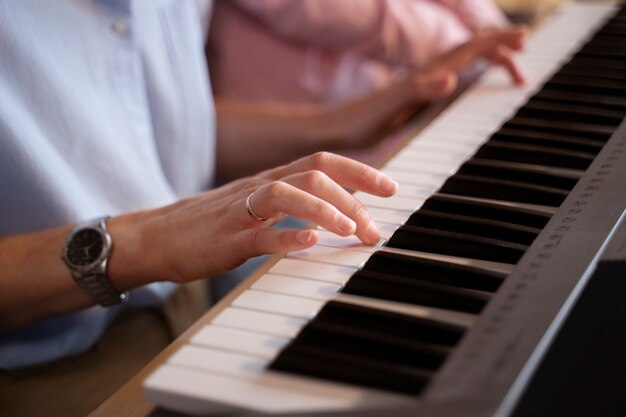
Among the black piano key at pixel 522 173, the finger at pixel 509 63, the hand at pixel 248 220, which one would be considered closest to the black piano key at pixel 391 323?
the hand at pixel 248 220

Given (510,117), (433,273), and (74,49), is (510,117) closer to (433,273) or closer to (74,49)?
(433,273)

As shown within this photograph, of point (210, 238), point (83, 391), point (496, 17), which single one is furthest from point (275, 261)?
point (496, 17)

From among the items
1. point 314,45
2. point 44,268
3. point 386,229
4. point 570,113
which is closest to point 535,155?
point 570,113

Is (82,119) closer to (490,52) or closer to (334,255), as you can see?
(334,255)

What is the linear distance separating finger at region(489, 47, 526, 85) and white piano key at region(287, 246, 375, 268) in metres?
0.59

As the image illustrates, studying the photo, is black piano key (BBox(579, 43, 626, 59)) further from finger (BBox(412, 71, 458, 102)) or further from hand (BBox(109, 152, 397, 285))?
hand (BBox(109, 152, 397, 285))

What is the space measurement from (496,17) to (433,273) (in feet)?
4.46

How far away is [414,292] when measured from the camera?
2.31ft

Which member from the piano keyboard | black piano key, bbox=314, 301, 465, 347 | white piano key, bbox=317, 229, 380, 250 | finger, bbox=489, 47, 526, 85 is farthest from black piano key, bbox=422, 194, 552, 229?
finger, bbox=489, 47, 526, 85

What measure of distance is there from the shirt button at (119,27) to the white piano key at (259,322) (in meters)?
0.53

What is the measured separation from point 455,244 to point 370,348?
0.19 meters

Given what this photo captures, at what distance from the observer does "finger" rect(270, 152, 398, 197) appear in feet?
2.78

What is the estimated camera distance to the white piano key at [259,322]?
0.67 meters

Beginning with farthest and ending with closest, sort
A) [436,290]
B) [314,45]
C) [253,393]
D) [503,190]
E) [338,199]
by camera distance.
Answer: [314,45] → [503,190] → [338,199] → [436,290] → [253,393]
